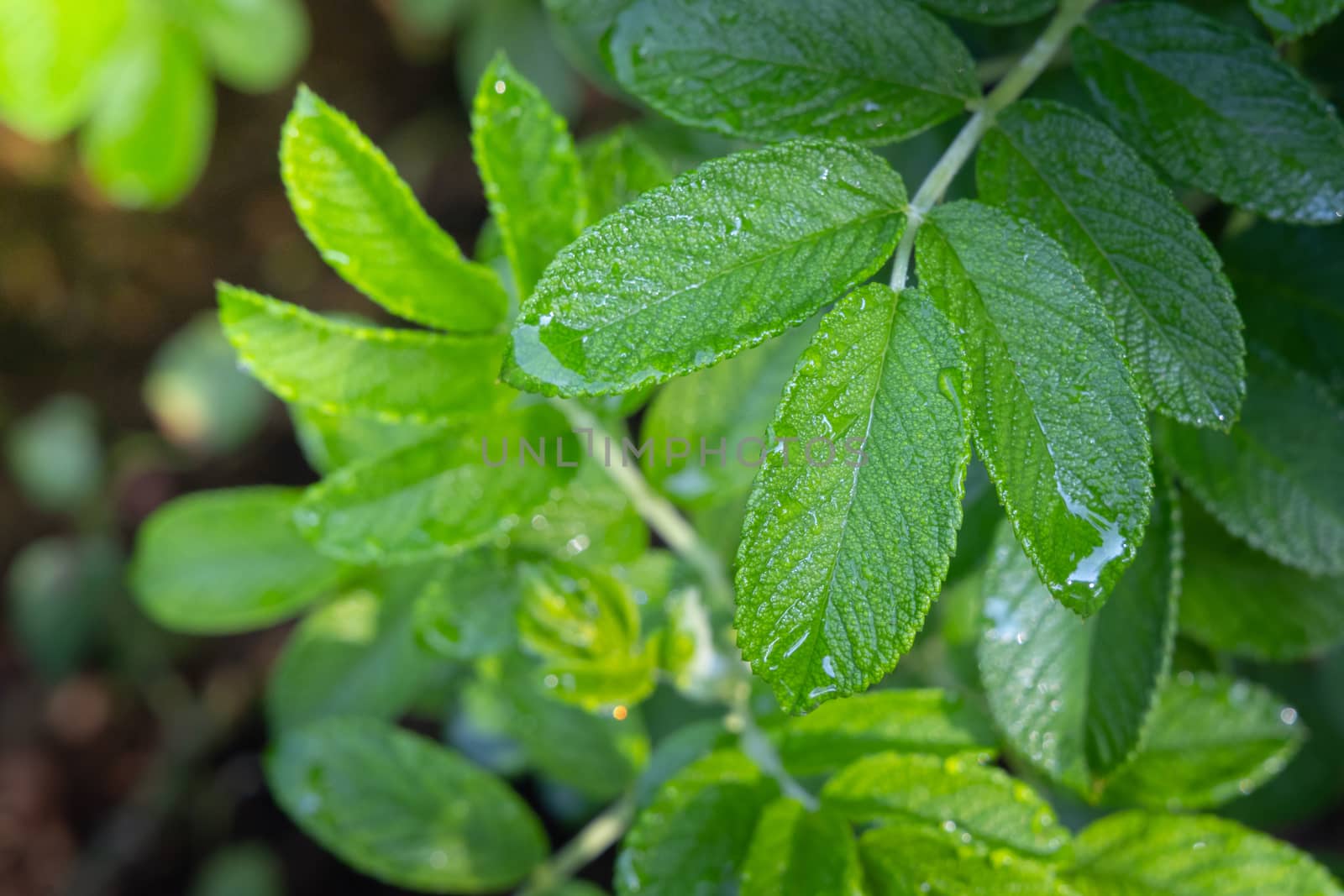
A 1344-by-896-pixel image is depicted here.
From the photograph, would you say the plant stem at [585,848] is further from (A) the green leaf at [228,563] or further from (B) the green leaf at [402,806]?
(A) the green leaf at [228,563]

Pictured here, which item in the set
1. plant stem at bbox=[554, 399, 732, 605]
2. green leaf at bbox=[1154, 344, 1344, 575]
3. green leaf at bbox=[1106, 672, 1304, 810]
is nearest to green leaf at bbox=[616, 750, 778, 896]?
plant stem at bbox=[554, 399, 732, 605]

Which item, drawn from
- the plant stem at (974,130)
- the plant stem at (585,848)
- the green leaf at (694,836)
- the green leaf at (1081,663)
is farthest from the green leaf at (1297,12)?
the plant stem at (585,848)

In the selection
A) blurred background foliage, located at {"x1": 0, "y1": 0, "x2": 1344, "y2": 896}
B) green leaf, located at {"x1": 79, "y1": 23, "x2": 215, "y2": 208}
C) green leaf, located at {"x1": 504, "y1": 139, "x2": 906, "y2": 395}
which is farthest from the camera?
green leaf, located at {"x1": 79, "y1": 23, "x2": 215, "y2": 208}

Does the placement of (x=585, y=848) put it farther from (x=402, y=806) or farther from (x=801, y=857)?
(x=801, y=857)

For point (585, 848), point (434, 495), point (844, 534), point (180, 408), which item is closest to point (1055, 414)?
point (844, 534)

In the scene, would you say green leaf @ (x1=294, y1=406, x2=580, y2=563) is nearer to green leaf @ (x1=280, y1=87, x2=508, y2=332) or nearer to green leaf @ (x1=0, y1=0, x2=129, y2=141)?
green leaf @ (x1=280, y1=87, x2=508, y2=332)

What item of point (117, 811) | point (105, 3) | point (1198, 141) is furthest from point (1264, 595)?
point (117, 811)
